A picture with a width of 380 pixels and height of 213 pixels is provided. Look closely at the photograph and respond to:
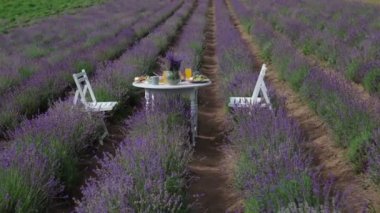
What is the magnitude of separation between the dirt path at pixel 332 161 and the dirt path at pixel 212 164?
31.1 inches

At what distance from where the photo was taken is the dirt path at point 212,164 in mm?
4369

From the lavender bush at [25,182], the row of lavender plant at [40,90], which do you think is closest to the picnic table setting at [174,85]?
the row of lavender plant at [40,90]

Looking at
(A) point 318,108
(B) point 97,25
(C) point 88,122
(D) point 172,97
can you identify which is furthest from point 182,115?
(B) point 97,25

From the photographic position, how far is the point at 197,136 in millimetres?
6289

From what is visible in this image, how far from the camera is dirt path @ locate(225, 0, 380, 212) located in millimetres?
3990

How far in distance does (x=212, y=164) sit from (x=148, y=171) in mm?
1833

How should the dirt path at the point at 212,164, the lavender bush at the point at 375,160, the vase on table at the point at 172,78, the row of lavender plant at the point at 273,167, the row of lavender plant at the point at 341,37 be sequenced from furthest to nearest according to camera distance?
the row of lavender plant at the point at 341,37, the vase on table at the point at 172,78, the dirt path at the point at 212,164, the lavender bush at the point at 375,160, the row of lavender plant at the point at 273,167

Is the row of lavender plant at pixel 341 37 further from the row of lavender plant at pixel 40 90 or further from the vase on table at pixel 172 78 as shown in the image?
the row of lavender plant at pixel 40 90

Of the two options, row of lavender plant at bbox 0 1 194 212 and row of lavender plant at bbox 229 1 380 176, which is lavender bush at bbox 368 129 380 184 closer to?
row of lavender plant at bbox 229 1 380 176

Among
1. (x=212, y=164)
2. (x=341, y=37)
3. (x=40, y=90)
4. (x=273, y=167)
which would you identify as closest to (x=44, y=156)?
(x=273, y=167)

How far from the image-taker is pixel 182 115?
5672 mm

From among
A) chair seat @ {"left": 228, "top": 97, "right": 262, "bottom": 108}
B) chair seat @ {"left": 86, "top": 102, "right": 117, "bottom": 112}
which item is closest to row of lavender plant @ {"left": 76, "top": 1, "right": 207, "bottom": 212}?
chair seat @ {"left": 86, "top": 102, "right": 117, "bottom": 112}

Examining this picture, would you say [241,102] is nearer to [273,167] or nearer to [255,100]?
[255,100]

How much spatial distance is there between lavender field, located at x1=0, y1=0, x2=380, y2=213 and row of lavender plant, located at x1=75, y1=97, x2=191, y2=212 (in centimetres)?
1
